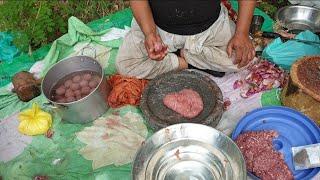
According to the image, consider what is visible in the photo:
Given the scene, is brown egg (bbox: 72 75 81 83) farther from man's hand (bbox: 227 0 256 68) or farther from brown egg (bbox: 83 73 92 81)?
man's hand (bbox: 227 0 256 68)

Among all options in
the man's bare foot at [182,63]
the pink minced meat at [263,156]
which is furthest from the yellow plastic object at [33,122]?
the pink minced meat at [263,156]

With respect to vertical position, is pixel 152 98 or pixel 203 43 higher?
pixel 203 43

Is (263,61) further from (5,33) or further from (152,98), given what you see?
(5,33)

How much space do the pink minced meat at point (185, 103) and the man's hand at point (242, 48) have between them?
0.49 m

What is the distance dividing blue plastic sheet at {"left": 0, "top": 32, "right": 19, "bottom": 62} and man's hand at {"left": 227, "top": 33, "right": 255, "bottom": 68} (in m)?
2.06

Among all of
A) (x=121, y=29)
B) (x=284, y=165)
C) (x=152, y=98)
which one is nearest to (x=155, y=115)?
(x=152, y=98)

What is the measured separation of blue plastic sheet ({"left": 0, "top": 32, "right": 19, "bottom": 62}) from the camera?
3.78 metres

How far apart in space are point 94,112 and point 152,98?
477 mm

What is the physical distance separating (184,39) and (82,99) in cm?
98

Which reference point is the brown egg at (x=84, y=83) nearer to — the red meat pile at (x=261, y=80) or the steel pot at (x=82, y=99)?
the steel pot at (x=82, y=99)

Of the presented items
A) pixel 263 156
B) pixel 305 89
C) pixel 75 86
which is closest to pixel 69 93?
pixel 75 86

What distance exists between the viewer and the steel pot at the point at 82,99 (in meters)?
3.03

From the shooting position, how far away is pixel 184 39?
10.8 feet

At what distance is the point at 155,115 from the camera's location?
303cm
